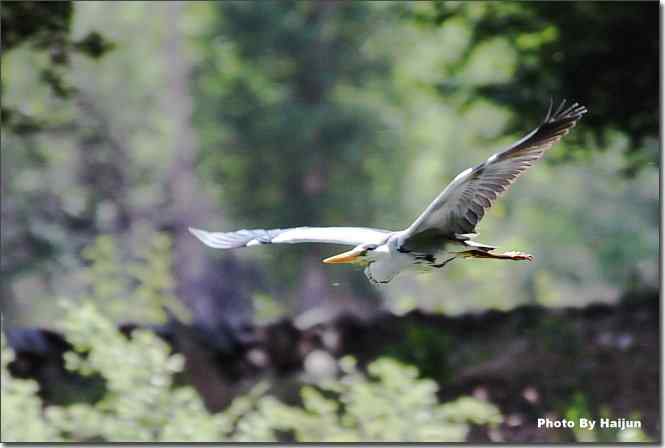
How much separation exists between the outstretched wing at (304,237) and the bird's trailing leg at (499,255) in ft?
0.65

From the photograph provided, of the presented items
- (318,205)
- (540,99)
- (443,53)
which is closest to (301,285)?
(318,205)

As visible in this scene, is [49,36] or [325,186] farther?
[325,186]

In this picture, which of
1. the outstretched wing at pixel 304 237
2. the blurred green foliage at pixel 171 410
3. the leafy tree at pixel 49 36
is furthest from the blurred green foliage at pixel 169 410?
the leafy tree at pixel 49 36

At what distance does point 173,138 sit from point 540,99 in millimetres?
3106

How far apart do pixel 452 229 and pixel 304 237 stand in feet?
1.14

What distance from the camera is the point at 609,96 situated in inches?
173

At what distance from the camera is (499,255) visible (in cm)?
204

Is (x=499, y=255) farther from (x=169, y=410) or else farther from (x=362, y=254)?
(x=169, y=410)

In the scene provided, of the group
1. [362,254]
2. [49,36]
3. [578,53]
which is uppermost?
[49,36]

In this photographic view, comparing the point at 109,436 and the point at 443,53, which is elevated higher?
the point at 443,53

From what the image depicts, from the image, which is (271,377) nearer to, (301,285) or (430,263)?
(301,285)

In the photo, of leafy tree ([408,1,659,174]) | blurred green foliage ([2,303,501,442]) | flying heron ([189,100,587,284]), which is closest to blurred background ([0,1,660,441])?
leafy tree ([408,1,659,174])

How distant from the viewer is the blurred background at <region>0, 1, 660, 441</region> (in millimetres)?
4504

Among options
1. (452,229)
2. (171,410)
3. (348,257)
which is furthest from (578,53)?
(348,257)
